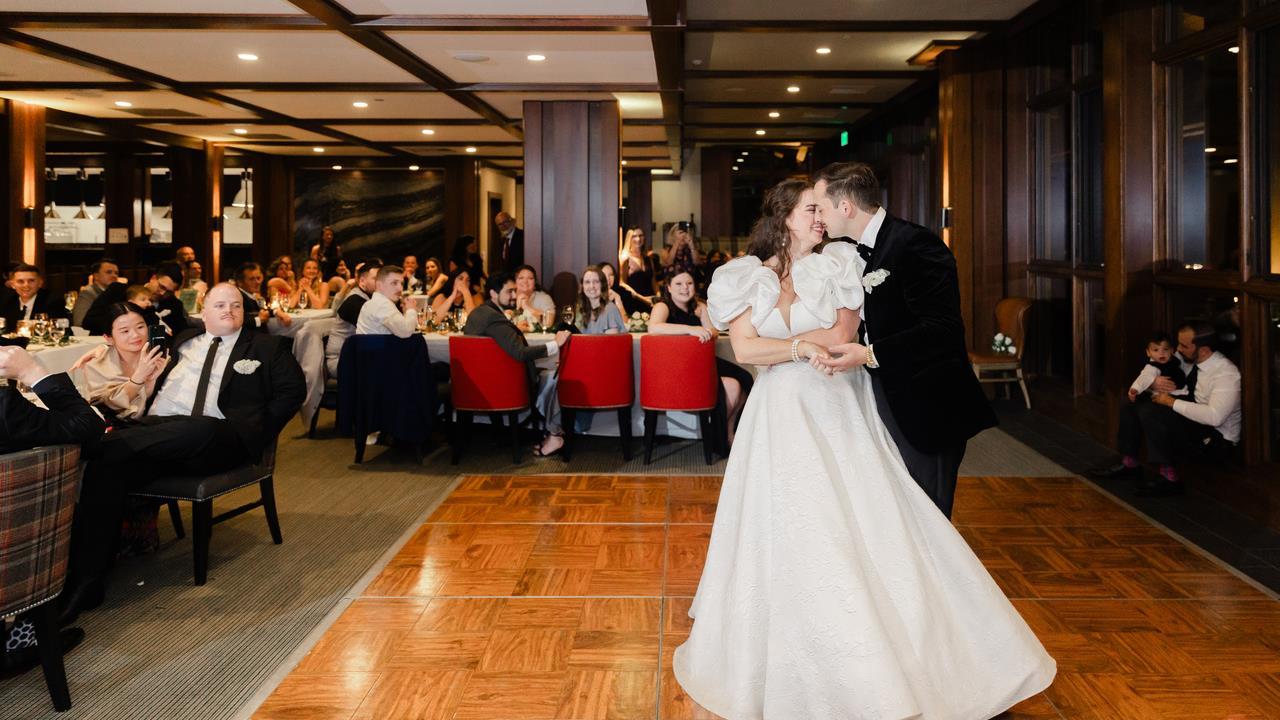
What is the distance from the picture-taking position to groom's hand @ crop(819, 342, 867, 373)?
9.16 ft

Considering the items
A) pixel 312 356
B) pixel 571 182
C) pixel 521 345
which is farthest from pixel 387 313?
pixel 571 182

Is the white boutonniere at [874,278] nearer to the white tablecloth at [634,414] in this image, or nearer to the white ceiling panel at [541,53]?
the white tablecloth at [634,414]

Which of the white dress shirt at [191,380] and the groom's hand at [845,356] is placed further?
the white dress shirt at [191,380]

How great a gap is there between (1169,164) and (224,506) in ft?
18.2

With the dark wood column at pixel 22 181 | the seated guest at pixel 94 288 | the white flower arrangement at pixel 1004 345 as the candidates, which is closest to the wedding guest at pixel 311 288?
the seated guest at pixel 94 288

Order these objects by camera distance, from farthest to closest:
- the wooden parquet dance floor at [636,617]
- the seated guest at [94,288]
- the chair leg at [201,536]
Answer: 1. the seated guest at [94,288]
2. the chair leg at [201,536]
3. the wooden parquet dance floor at [636,617]

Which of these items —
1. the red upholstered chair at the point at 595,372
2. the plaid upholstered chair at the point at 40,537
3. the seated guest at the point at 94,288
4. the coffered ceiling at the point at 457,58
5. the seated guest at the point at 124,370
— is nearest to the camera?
the plaid upholstered chair at the point at 40,537

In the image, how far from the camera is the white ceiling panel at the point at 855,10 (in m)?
6.89

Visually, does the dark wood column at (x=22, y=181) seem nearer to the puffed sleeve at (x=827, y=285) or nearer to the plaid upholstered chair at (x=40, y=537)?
the plaid upholstered chair at (x=40, y=537)

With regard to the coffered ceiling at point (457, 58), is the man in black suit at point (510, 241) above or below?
below

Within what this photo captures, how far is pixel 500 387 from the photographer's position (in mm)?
6094

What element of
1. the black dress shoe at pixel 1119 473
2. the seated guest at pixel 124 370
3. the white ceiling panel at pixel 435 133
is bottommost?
the black dress shoe at pixel 1119 473

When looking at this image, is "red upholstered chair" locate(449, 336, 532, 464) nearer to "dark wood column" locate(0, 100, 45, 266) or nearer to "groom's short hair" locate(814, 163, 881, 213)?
"groom's short hair" locate(814, 163, 881, 213)

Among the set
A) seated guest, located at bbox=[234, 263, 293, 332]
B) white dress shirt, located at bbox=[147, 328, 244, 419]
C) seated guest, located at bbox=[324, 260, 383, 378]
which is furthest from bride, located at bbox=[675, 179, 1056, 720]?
seated guest, located at bbox=[234, 263, 293, 332]
